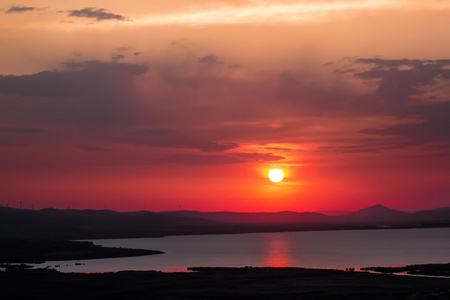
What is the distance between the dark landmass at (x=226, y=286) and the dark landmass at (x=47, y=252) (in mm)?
37605

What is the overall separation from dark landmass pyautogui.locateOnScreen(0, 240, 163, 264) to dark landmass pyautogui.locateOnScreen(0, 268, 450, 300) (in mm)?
37605

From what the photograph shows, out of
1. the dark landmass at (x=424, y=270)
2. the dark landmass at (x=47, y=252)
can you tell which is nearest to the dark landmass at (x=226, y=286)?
the dark landmass at (x=424, y=270)

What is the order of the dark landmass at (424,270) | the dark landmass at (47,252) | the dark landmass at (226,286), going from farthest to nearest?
the dark landmass at (47,252)
the dark landmass at (424,270)
the dark landmass at (226,286)

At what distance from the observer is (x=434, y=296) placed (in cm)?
5250

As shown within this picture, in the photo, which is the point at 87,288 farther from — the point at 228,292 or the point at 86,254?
the point at 86,254

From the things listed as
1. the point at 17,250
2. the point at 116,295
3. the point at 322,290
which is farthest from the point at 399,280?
the point at 17,250

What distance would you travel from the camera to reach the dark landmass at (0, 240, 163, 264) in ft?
393

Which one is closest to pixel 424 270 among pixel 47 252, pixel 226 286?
pixel 226 286

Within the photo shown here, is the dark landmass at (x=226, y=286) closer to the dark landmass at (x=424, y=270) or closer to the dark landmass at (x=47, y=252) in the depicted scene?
the dark landmass at (x=424, y=270)

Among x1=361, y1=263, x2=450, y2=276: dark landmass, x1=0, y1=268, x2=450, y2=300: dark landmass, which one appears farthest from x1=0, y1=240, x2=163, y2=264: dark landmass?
x1=361, y1=263, x2=450, y2=276: dark landmass

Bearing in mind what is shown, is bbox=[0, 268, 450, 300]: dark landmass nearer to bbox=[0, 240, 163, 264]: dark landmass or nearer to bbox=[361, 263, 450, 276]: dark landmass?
bbox=[361, 263, 450, 276]: dark landmass

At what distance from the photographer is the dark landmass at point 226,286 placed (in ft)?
198

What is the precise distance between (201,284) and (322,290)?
14.9 m

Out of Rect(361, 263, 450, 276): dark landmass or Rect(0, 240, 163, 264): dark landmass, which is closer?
Rect(361, 263, 450, 276): dark landmass
